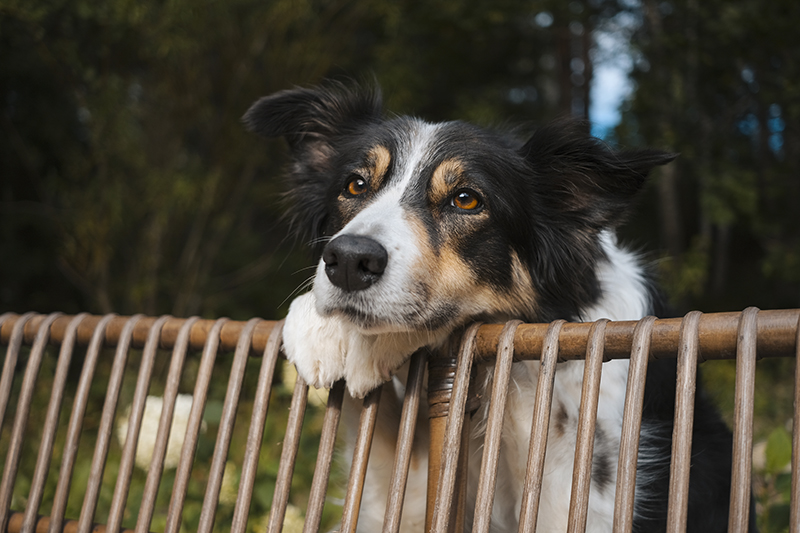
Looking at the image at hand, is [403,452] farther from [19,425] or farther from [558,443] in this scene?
[19,425]

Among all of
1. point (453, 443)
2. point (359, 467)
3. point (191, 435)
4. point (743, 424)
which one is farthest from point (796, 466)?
point (191, 435)

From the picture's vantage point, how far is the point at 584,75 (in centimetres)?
694

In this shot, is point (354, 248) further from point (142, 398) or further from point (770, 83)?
point (770, 83)

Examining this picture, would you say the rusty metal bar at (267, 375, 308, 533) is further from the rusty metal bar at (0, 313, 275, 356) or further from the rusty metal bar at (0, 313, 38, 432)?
the rusty metal bar at (0, 313, 38, 432)

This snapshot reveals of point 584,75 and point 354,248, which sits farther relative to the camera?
point 584,75

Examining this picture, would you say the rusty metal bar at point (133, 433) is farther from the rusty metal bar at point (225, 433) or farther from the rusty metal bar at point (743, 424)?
the rusty metal bar at point (743, 424)

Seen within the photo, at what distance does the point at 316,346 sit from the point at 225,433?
288 mm

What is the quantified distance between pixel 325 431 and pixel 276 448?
2.19 meters

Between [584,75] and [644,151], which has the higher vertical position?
[584,75]

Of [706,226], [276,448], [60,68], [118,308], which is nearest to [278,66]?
[60,68]

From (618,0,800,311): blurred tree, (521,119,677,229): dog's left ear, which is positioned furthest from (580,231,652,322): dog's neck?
(618,0,800,311): blurred tree

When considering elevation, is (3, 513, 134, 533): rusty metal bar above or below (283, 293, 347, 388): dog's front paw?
below

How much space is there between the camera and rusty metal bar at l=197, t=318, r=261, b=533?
1439 millimetres

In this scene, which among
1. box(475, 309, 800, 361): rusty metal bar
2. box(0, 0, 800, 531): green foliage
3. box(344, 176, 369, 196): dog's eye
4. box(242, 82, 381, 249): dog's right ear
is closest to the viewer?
box(475, 309, 800, 361): rusty metal bar
